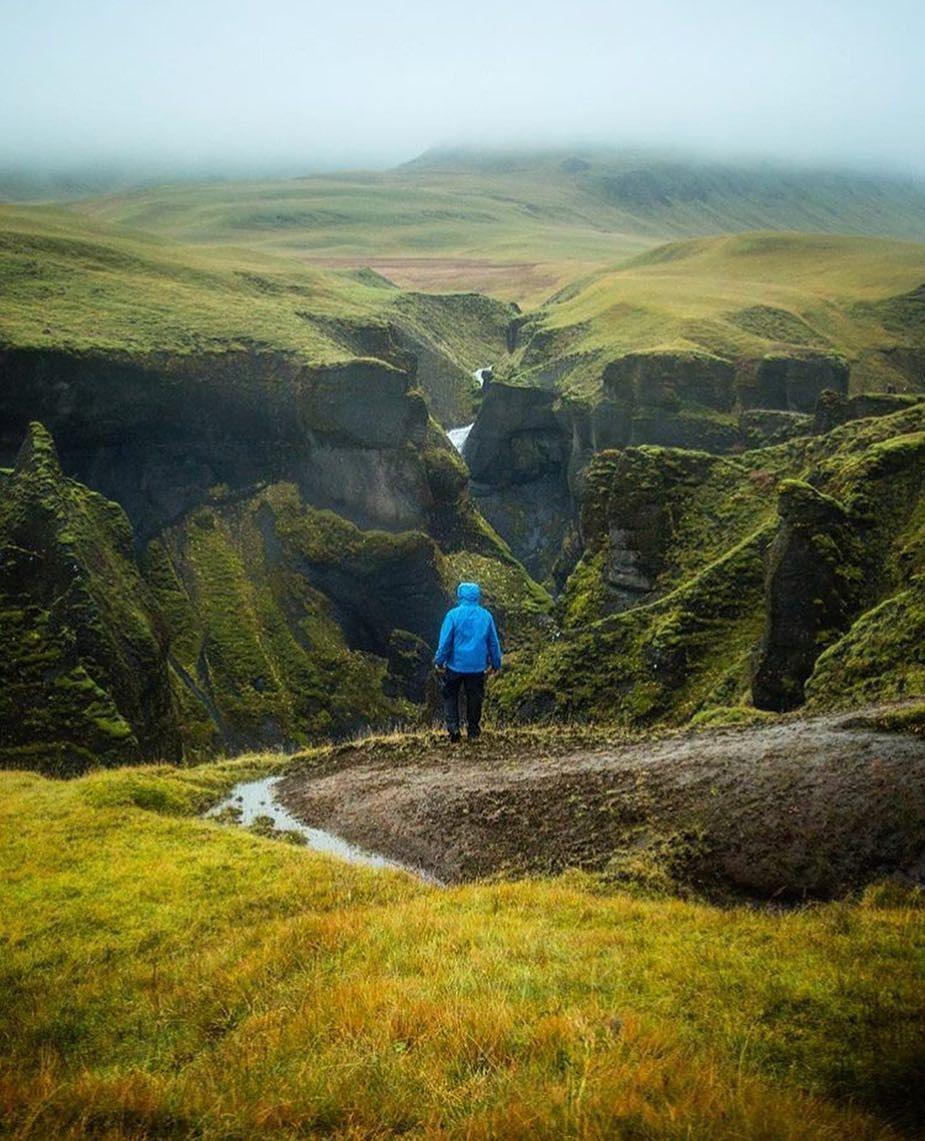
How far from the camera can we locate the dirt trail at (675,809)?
35.1 feet

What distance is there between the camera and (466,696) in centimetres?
1916

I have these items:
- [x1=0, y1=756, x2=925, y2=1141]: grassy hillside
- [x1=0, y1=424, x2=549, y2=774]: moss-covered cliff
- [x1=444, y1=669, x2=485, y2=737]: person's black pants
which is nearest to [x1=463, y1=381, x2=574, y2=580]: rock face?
[x1=0, y1=424, x2=549, y2=774]: moss-covered cliff

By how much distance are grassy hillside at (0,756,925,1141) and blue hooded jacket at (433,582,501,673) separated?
685 centimetres

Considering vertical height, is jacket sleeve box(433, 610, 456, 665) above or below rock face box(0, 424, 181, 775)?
above

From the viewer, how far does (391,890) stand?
11.8m

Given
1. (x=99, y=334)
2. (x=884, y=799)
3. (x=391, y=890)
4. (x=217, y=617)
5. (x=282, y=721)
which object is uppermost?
(x=99, y=334)

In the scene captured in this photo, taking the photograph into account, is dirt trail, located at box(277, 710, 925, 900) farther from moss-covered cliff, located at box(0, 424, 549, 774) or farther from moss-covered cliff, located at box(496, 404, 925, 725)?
moss-covered cliff, located at box(0, 424, 549, 774)

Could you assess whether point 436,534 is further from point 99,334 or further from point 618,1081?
point 618,1081

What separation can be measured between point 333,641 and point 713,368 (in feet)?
180

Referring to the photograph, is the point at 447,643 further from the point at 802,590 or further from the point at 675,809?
the point at 802,590

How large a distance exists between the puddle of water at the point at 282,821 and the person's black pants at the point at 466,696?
427cm

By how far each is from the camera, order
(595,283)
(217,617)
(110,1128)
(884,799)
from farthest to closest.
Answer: (595,283) < (217,617) < (884,799) < (110,1128)

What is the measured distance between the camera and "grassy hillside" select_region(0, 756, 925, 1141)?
5.84 metres

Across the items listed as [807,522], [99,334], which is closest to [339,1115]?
[807,522]
